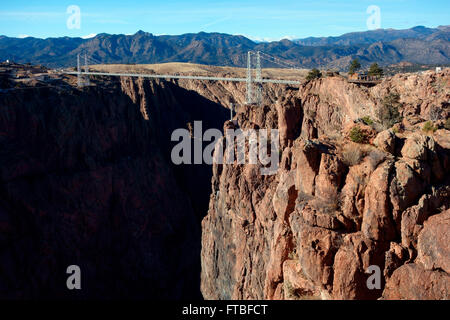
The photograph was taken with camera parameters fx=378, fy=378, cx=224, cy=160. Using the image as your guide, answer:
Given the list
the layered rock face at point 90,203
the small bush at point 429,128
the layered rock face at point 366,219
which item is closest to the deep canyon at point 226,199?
the layered rock face at point 366,219

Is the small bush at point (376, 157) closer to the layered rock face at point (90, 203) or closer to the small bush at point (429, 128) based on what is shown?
the small bush at point (429, 128)

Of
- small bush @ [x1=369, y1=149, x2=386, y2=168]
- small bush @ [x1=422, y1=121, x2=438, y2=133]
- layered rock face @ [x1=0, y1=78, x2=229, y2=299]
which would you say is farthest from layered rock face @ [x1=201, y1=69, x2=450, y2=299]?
layered rock face @ [x1=0, y1=78, x2=229, y2=299]

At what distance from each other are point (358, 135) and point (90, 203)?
39.6 metres

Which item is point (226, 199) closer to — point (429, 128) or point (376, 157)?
point (429, 128)

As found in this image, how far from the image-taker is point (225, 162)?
37688mm

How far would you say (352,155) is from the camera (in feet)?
50.5

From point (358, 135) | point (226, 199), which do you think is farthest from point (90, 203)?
point (358, 135)

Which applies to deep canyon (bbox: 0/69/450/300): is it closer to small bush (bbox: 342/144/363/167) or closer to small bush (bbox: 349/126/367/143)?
small bush (bbox: 342/144/363/167)

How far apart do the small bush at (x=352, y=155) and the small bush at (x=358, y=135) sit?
348 mm

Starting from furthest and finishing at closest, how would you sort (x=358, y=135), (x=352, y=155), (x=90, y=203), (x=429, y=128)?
(x=90, y=203)
(x=429, y=128)
(x=358, y=135)
(x=352, y=155)

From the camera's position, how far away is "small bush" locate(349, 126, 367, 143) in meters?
16.0

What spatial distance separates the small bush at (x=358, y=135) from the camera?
16.0 m

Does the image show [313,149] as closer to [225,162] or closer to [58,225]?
[225,162]

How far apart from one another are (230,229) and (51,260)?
21.3m
